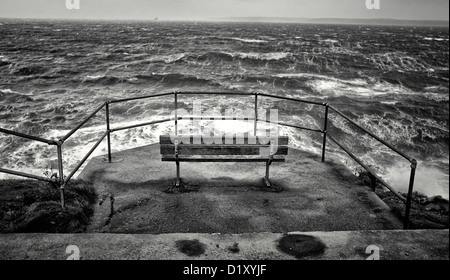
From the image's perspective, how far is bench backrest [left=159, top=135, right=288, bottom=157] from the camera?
16.0ft

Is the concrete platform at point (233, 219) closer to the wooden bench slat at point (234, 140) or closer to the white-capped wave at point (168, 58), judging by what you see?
the wooden bench slat at point (234, 140)

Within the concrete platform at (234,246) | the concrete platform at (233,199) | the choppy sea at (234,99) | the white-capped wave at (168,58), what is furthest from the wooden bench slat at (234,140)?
the white-capped wave at (168,58)

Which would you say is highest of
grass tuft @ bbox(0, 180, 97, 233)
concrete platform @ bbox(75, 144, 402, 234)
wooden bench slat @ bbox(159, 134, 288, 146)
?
wooden bench slat @ bbox(159, 134, 288, 146)

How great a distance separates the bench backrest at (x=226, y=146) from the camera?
4.87 m

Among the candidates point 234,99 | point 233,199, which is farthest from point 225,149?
point 234,99

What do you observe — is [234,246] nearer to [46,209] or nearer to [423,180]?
[46,209]

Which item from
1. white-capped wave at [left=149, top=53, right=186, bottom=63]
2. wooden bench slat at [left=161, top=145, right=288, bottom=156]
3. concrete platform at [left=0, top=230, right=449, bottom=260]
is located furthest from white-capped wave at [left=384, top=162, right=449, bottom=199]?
white-capped wave at [left=149, top=53, right=186, bottom=63]

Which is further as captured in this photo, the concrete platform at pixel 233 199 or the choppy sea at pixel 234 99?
the choppy sea at pixel 234 99

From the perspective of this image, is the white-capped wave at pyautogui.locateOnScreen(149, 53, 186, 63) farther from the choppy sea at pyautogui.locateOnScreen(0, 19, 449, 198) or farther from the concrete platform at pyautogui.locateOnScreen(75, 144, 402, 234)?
the concrete platform at pyautogui.locateOnScreen(75, 144, 402, 234)

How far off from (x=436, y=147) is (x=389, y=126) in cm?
284

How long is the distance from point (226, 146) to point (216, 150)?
15 centimetres

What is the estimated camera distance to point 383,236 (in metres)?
3.22
